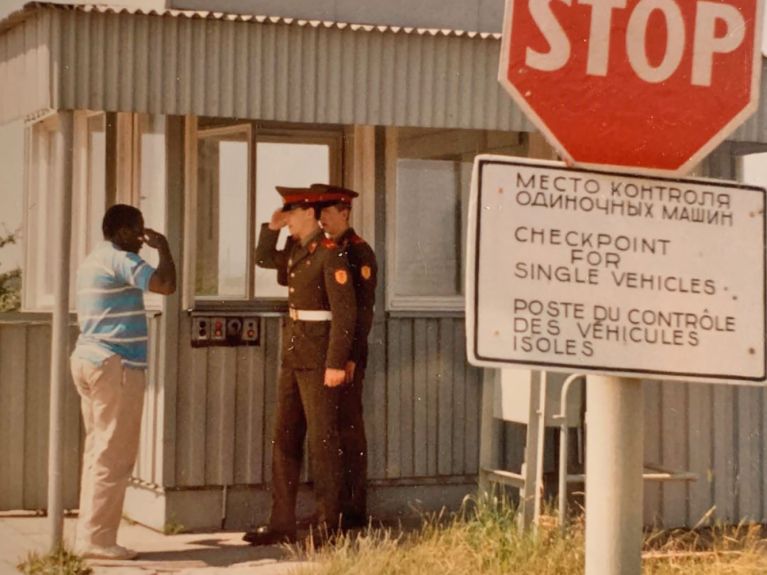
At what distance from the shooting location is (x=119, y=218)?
7.82m

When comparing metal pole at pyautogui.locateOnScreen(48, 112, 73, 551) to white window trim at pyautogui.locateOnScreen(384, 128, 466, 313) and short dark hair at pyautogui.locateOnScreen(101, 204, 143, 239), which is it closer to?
short dark hair at pyautogui.locateOnScreen(101, 204, 143, 239)

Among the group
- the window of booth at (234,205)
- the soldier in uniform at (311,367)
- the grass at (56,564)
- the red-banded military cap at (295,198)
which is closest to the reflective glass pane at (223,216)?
the window of booth at (234,205)

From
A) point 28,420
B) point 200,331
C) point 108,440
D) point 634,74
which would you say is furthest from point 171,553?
point 634,74

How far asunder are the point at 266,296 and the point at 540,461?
A: 2.16 m

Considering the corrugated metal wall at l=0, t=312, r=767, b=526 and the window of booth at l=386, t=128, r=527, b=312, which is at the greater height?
the window of booth at l=386, t=128, r=527, b=312

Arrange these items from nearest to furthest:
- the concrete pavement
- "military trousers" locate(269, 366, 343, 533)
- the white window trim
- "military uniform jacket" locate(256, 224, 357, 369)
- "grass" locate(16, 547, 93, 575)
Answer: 1. "grass" locate(16, 547, 93, 575)
2. the concrete pavement
3. "military uniform jacket" locate(256, 224, 357, 369)
4. "military trousers" locate(269, 366, 343, 533)
5. the white window trim

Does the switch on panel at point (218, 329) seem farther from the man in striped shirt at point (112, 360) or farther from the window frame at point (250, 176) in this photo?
the man in striped shirt at point (112, 360)

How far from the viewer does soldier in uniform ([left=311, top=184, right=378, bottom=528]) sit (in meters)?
8.59

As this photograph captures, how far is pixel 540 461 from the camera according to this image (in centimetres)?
797

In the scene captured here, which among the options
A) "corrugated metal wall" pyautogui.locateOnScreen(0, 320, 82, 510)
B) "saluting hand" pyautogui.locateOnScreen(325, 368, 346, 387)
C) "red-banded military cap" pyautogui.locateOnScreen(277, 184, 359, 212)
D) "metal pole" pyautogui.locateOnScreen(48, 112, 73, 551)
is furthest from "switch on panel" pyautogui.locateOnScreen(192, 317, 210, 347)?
"metal pole" pyautogui.locateOnScreen(48, 112, 73, 551)

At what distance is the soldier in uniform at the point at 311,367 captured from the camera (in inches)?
319

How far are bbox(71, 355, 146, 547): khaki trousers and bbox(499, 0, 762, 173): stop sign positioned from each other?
5.25m

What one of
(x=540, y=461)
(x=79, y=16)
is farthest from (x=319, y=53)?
(x=540, y=461)

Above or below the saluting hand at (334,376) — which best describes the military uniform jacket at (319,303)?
above
